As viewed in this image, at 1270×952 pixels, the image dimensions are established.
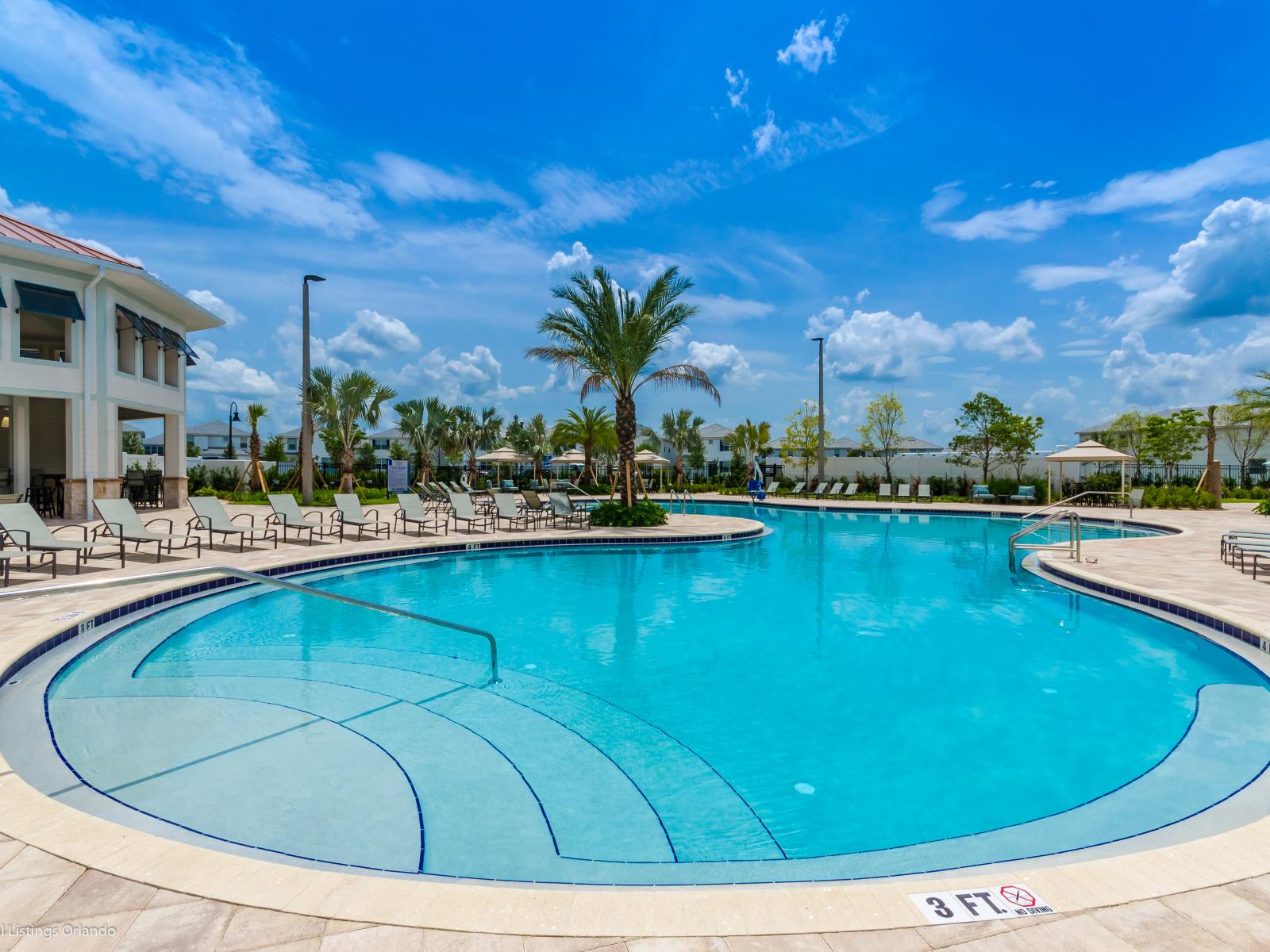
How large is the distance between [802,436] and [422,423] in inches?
804

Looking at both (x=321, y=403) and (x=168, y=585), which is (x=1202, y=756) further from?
(x=321, y=403)

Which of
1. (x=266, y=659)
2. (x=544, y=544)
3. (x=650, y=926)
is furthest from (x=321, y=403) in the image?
(x=650, y=926)

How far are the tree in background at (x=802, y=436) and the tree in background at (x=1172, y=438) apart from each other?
13.9 metres

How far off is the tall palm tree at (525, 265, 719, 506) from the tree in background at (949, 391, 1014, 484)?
1641 centimetres

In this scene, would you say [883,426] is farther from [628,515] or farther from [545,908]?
[545,908]

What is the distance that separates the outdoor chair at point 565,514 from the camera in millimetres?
16484

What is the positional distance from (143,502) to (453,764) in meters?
20.5

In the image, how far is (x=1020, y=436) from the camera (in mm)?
27328

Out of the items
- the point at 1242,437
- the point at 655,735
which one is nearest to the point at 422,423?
the point at 655,735

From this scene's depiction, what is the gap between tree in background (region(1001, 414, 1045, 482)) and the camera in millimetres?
27297

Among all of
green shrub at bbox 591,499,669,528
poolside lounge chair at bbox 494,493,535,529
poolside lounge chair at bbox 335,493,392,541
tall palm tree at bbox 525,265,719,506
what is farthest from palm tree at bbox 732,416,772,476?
poolside lounge chair at bbox 335,493,392,541

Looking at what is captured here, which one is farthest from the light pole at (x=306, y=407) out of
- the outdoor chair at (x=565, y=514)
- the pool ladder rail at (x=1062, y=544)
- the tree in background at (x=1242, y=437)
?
the tree in background at (x=1242, y=437)

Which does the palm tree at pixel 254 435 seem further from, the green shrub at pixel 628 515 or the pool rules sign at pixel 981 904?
the pool rules sign at pixel 981 904

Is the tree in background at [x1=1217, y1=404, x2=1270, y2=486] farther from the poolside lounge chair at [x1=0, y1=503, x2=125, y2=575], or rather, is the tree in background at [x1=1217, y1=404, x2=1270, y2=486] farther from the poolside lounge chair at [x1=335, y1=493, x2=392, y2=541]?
the poolside lounge chair at [x1=0, y1=503, x2=125, y2=575]
